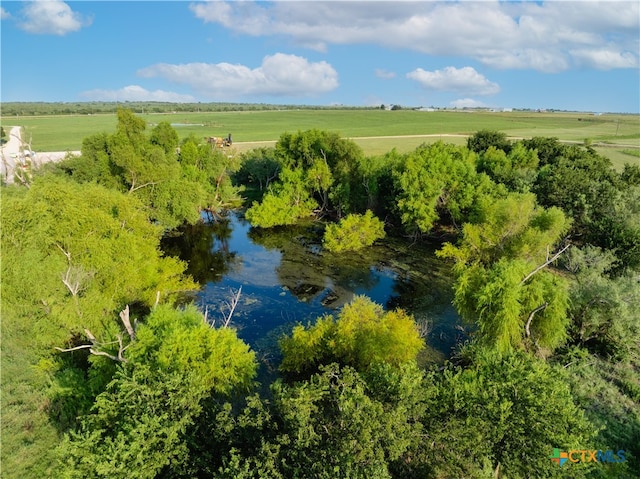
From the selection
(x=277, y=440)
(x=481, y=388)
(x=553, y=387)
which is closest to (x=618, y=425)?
(x=553, y=387)

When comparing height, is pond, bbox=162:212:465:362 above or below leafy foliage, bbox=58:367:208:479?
below

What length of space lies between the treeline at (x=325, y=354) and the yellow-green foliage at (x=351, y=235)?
0.67 feet

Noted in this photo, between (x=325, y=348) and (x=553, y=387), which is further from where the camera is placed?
(x=325, y=348)

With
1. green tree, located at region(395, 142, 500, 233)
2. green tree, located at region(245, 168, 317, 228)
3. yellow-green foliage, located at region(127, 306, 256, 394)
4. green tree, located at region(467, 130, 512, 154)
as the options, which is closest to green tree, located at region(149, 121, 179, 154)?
green tree, located at region(245, 168, 317, 228)

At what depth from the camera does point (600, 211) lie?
35.2 meters

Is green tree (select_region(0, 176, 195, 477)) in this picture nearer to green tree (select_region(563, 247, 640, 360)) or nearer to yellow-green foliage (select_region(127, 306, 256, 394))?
yellow-green foliage (select_region(127, 306, 256, 394))

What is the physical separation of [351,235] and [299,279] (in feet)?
28.3

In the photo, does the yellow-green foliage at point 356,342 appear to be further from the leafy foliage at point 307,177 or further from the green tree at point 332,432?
the leafy foliage at point 307,177

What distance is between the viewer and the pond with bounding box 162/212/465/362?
88.9ft

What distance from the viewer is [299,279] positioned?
3434cm

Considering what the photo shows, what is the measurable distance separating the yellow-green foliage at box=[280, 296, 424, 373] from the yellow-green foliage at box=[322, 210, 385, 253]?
18020mm

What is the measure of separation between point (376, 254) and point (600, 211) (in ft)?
67.0

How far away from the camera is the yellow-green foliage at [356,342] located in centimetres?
1989

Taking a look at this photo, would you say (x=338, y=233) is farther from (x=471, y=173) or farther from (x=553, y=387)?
(x=553, y=387)
